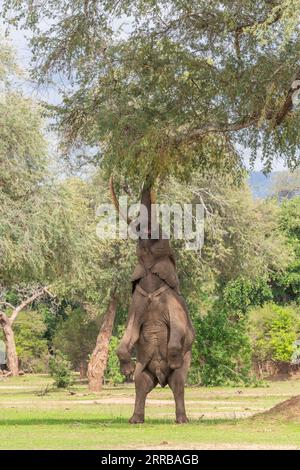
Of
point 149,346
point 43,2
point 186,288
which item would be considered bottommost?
point 149,346

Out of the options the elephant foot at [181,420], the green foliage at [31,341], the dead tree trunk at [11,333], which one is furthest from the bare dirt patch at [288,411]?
the green foliage at [31,341]

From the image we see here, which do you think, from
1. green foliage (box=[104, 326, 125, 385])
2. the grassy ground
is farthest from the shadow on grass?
green foliage (box=[104, 326, 125, 385])

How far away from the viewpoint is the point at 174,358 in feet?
62.2

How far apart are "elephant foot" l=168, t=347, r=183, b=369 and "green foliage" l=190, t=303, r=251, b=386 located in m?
23.2

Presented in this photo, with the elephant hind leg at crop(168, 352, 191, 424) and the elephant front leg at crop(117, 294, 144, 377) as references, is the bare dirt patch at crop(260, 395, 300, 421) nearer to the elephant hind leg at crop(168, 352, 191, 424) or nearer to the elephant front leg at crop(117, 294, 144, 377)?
the elephant hind leg at crop(168, 352, 191, 424)

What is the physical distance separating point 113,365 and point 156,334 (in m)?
29.1

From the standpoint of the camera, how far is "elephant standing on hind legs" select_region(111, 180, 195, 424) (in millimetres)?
19031

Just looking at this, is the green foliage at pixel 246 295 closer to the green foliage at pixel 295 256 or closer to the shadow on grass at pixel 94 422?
the green foliage at pixel 295 256

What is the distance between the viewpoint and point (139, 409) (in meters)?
19.2

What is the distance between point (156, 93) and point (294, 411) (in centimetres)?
618

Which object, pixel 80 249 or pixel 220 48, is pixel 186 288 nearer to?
pixel 80 249

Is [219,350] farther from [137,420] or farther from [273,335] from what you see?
[137,420]

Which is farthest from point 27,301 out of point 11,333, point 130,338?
point 130,338
